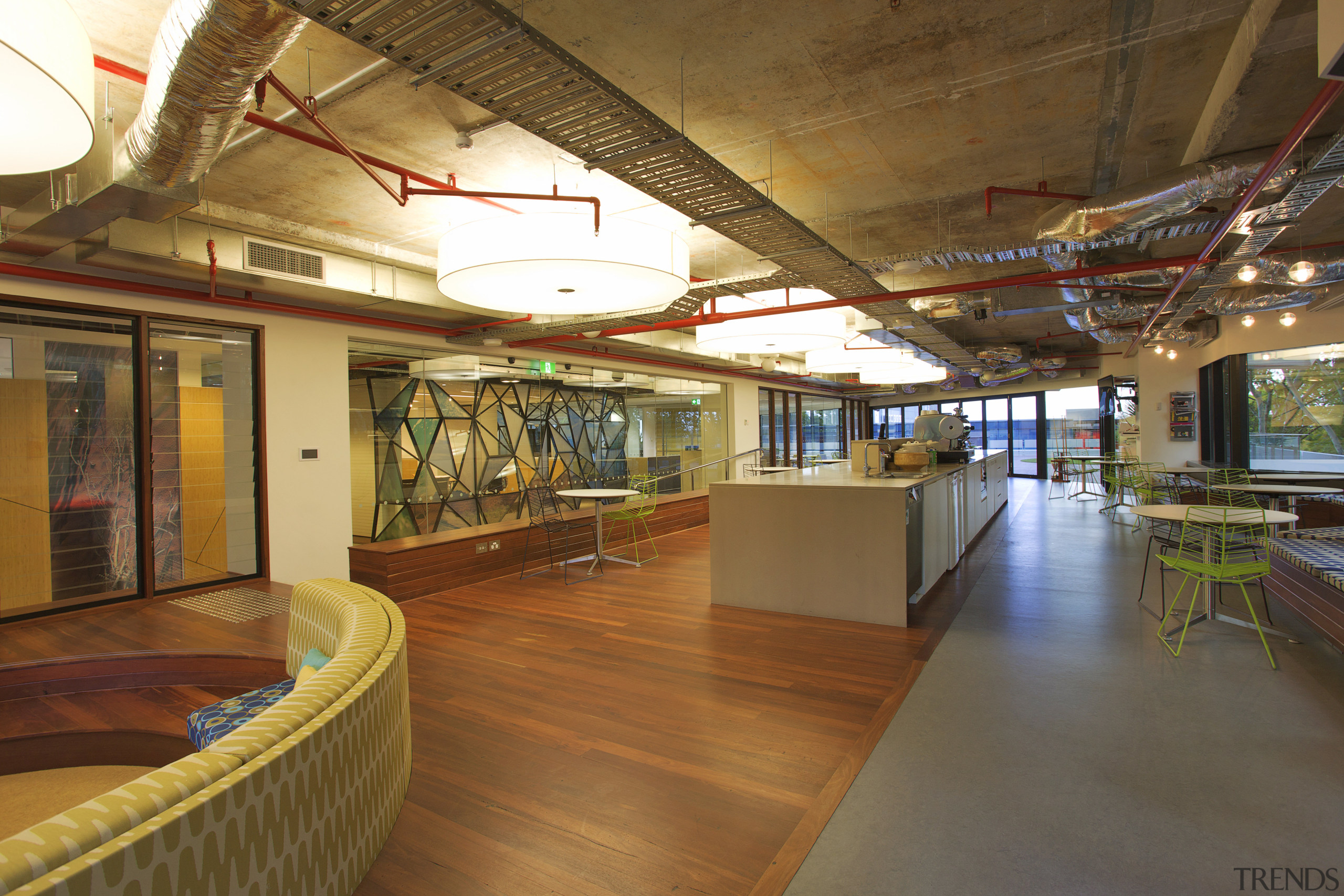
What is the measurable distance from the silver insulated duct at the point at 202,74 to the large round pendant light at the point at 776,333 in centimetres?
367

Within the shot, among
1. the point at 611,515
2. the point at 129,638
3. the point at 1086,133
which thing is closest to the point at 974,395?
the point at 611,515

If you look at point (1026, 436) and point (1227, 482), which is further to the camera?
point (1026, 436)

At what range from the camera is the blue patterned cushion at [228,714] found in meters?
2.33

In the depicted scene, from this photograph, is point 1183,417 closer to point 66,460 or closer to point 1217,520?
point 1217,520

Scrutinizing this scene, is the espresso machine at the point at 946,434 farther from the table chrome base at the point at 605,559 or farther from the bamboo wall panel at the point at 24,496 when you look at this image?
the bamboo wall panel at the point at 24,496

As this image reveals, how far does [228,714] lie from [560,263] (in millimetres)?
2357

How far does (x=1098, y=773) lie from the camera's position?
2.52 meters

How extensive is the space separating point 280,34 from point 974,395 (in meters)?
19.7

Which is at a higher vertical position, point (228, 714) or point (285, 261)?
point (285, 261)

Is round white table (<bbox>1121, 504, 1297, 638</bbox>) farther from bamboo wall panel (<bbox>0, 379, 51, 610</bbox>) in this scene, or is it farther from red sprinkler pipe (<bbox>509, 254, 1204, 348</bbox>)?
bamboo wall panel (<bbox>0, 379, 51, 610</bbox>)

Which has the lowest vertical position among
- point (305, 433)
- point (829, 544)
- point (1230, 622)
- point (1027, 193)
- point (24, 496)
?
point (1230, 622)

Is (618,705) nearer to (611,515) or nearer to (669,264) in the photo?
(669,264)

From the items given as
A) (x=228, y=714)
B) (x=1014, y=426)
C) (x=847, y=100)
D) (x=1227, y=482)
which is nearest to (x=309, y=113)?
(x=228, y=714)

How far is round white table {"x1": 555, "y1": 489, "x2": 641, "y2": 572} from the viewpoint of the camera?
6.46 meters
